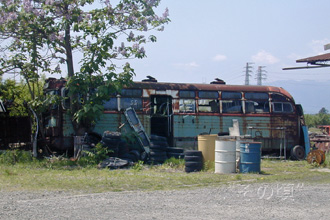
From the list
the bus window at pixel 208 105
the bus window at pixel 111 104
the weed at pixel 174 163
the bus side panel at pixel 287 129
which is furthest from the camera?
the bus side panel at pixel 287 129

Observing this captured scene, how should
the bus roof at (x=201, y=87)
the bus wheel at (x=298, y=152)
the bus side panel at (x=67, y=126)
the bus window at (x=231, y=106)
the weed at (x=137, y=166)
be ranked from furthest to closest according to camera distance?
the bus wheel at (x=298, y=152) → the bus window at (x=231, y=106) → the bus roof at (x=201, y=87) → the bus side panel at (x=67, y=126) → the weed at (x=137, y=166)

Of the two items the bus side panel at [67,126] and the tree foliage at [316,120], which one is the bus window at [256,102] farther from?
the tree foliage at [316,120]

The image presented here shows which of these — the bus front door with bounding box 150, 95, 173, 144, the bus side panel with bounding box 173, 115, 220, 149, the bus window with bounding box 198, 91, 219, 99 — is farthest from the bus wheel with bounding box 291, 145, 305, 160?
the bus front door with bounding box 150, 95, 173, 144

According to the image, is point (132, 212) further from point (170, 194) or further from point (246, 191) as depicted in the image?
point (246, 191)

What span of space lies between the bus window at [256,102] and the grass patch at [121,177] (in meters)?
4.52

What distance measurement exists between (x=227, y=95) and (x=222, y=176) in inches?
314

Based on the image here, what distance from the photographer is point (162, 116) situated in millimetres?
19734

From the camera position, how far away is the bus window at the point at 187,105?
19828mm

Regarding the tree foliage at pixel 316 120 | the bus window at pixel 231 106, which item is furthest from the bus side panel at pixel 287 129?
the tree foliage at pixel 316 120

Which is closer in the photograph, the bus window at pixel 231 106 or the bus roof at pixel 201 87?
the bus roof at pixel 201 87

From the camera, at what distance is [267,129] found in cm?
2088

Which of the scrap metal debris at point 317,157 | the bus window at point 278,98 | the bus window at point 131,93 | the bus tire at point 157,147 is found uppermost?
the bus window at point 131,93

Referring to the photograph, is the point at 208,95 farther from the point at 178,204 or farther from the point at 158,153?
the point at 178,204

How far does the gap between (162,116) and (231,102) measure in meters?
3.30
